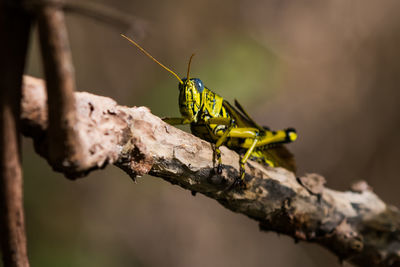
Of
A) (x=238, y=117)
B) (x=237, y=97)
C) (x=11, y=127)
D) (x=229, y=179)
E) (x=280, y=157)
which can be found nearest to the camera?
(x=11, y=127)

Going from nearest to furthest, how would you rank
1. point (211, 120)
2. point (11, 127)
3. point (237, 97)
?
point (11, 127)
point (211, 120)
point (237, 97)

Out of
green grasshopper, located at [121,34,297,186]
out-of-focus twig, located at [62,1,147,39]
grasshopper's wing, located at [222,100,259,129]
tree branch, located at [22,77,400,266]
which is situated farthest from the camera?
grasshopper's wing, located at [222,100,259,129]

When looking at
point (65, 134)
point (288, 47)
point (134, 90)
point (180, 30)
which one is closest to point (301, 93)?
point (288, 47)

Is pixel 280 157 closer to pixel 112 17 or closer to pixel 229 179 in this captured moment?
pixel 229 179

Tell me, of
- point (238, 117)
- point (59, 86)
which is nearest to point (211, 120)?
point (238, 117)

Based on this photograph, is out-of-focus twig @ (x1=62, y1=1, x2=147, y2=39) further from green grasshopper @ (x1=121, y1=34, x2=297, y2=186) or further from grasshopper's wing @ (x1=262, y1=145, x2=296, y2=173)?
grasshopper's wing @ (x1=262, y1=145, x2=296, y2=173)

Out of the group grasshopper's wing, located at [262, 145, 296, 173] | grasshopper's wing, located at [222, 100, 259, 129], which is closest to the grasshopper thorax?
grasshopper's wing, located at [222, 100, 259, 129]
